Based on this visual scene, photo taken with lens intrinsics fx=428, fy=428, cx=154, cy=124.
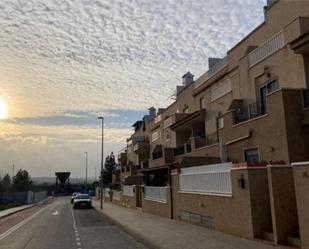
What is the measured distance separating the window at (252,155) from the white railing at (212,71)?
9.53 meters

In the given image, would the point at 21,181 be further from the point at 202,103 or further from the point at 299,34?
the point at 299,34

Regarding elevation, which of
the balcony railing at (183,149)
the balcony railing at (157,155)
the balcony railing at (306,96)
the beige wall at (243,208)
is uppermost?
the balcony railing at (157,155)

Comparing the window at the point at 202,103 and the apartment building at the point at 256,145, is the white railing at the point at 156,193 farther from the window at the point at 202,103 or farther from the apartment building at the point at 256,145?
the window at the point at 202,103

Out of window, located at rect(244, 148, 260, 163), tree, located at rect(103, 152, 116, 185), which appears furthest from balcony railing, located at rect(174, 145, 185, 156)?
tree, located at rect(103, 152, 116, 185)

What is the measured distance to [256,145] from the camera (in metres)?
20.7

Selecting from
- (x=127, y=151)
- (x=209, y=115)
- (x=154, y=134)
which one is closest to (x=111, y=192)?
(x=154, y=134)

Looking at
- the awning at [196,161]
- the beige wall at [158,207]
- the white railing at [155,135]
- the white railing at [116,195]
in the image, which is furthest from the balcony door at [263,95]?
the white railing at [116,195]

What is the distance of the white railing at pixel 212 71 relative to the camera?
30.6 m

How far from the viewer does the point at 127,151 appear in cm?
8131

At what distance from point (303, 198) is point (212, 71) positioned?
22.5 metres

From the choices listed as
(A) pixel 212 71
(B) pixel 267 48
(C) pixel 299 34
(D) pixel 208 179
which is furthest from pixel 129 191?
(C) pixel 299 34

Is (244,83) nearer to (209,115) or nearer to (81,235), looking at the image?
(209,115)

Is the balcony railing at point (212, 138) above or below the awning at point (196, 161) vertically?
above

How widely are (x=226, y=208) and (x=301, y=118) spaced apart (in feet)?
16.1
